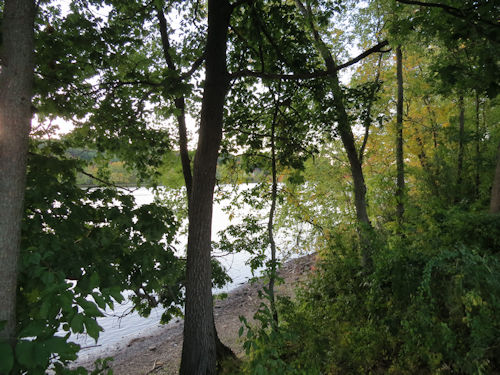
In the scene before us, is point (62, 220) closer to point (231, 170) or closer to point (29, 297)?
point (29, 297)

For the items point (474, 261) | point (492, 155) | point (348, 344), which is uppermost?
point (492, 155)

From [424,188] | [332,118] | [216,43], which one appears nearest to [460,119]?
[424,188]

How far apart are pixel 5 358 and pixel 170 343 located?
965cm

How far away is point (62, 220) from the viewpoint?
3.29 metres

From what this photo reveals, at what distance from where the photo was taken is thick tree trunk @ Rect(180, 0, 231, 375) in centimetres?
403

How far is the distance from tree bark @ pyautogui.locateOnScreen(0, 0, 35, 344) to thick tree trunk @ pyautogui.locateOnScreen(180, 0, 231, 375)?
7.96 feet

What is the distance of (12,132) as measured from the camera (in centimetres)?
175

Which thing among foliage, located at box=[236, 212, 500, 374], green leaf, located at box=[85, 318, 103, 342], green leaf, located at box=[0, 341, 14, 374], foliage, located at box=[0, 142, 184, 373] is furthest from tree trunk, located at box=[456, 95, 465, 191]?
green leaf, located at box=[0, 341, 14, 374]

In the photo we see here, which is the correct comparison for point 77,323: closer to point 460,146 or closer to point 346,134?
point 346,134

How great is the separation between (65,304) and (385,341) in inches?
176

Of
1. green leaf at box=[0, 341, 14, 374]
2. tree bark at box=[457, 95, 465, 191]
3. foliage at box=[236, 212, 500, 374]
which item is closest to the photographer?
green leaf at box=[0, 341, 14, 374]

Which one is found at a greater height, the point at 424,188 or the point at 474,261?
the point at 424,188

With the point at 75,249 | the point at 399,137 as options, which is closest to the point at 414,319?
the point at 75,249

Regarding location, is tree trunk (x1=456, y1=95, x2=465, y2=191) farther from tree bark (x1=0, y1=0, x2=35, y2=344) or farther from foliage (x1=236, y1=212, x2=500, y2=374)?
tree bark (x1=0, y1=0, x2=35, y2=344)
